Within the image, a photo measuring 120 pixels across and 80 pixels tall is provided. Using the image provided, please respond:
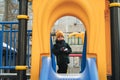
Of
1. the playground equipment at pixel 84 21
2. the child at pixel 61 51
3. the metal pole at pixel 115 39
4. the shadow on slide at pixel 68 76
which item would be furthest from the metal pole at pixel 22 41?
the metal pole at pixel 115 39

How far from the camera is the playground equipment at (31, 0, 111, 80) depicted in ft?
13.7

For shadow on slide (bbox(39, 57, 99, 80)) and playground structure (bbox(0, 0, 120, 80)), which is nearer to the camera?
shadow on slide (bbox(39, 57, 99, 80))

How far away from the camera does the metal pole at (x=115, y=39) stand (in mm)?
4090

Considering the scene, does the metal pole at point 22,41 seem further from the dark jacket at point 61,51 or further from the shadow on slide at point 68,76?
the dark jacket at point 61,51

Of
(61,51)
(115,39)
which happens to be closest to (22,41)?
(61,51)

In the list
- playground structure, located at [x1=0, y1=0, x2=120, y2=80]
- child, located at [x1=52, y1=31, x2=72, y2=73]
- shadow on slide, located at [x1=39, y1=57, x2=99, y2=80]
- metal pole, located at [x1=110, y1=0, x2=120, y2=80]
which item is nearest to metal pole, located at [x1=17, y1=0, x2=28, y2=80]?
playground structure, located at [x1=0, y1=0, x2=120, y2=80]

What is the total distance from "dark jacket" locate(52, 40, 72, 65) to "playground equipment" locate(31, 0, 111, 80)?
0.89m

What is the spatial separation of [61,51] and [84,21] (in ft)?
3.72

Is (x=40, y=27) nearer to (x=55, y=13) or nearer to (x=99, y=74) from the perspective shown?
(x=55, y=13)

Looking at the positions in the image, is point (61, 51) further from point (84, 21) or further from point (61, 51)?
point (84, 21)

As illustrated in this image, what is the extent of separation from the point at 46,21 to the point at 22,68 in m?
0.82

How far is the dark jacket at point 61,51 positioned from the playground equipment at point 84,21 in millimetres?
895

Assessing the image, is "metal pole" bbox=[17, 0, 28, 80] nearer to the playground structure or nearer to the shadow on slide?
the playground structure

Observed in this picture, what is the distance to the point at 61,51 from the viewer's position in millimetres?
5387
